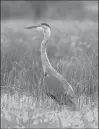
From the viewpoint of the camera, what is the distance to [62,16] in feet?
82.6

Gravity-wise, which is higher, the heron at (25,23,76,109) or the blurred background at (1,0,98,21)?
the blurred background at (1,0,98,21)

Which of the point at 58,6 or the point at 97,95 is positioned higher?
the point at 58,6

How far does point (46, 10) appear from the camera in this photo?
2550 centimetres

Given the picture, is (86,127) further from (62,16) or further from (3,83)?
(62,16)

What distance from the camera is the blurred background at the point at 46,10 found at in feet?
76.8

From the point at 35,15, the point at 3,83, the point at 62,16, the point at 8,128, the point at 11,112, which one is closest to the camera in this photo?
the point at 8,128

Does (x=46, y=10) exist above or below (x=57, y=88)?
above

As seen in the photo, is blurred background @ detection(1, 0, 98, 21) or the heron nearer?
the heron

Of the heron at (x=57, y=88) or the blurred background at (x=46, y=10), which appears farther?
the blurred background at (x=46, y=10)

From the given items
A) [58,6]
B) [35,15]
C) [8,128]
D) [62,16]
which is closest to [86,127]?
[8,128]

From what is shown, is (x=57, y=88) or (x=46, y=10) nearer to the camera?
(x=57, y=88)

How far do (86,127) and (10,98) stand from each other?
128 centimetres

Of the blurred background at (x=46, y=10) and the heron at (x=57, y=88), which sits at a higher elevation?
the blurred background at (x=46, y=10)

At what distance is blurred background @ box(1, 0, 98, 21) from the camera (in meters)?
23.4
